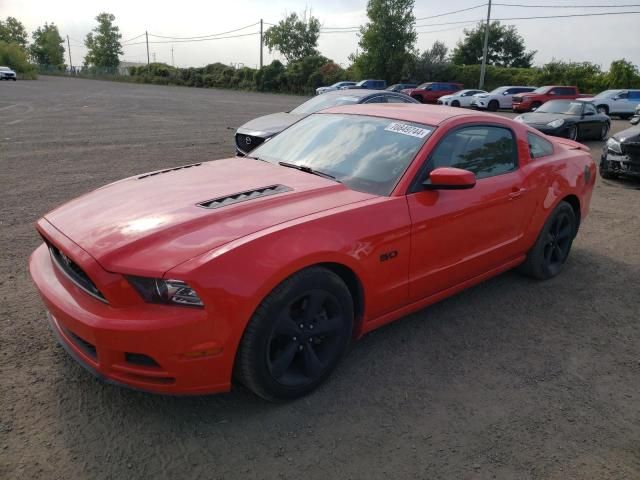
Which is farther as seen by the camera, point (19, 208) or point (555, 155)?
point (19, 208)

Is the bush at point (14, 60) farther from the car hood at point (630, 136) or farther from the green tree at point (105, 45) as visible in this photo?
the car hood at point (630, 136)

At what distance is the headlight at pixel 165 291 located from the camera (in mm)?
2281

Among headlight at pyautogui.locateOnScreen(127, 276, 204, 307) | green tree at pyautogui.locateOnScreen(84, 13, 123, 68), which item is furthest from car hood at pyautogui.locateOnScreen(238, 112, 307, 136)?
green tree at pyautogui.locateOnScreen(84, 13, 123, 68)

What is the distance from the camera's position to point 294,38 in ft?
237

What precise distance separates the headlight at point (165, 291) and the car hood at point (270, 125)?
6385mm

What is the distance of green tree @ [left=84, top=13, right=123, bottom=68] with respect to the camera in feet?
331

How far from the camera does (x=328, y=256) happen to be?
2.64 m

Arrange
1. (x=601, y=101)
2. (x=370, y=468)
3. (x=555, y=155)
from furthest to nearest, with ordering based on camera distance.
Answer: (x=601, y=101)
(x=555, y=155)
(x=370, y=468)

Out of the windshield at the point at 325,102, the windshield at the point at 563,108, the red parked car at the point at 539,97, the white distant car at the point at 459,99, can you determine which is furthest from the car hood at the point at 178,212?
the white distant car at the point at 459,99

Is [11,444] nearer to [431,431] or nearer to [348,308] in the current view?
[348,308]

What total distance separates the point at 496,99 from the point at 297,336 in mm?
30191

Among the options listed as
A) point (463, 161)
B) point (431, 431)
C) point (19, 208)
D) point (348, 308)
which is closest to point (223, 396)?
point (348, 308)

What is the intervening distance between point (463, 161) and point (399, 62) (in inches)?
2076

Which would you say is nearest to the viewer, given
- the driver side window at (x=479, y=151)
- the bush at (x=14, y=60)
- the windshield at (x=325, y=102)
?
the driver side window at (x=479, y=151)
